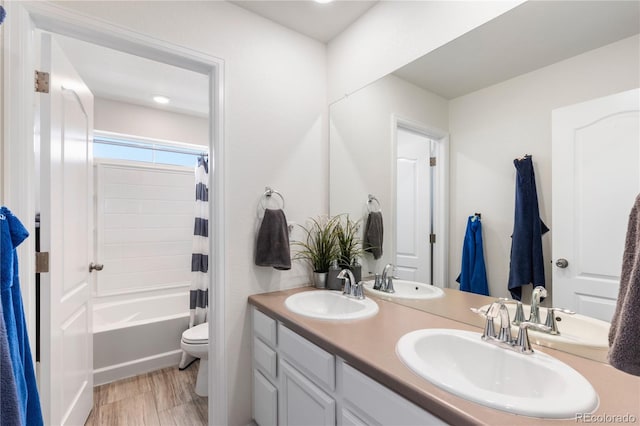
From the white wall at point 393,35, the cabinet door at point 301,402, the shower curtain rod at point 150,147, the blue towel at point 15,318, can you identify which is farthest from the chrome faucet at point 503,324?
the shower curtain rod at point 150,147

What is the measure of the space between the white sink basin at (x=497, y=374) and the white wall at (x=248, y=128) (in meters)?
1.00

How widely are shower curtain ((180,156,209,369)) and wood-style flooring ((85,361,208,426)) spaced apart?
26 cm

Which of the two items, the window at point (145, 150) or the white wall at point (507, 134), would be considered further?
the window at point (145, 150)

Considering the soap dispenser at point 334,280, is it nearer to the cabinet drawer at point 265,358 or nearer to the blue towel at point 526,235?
the cabinet drawer at point 265,358

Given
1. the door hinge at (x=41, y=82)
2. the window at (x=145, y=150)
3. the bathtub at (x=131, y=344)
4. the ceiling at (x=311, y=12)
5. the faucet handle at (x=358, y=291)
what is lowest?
the bathtub at (x=131, y=344)

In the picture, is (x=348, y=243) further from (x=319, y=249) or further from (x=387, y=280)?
(x=387, y=280)

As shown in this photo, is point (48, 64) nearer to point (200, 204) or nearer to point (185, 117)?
point (200, 204)

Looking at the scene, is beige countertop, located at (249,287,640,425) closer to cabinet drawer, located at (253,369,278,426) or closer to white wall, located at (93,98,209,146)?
cabinet drawer, located at (253,369,278,426)

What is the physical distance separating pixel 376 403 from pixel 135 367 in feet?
7.45

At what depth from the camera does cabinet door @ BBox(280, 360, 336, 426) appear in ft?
3.68

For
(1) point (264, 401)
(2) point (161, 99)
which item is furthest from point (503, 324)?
(2) point (161, 99)

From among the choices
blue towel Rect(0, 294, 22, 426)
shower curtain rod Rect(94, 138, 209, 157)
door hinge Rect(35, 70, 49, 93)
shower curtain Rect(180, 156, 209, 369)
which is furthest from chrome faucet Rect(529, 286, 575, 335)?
shower curtain rod Rect(94, 138, 209, 157)

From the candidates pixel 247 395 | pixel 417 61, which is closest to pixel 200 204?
pixel 247 395

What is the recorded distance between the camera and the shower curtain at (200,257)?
104 inches
